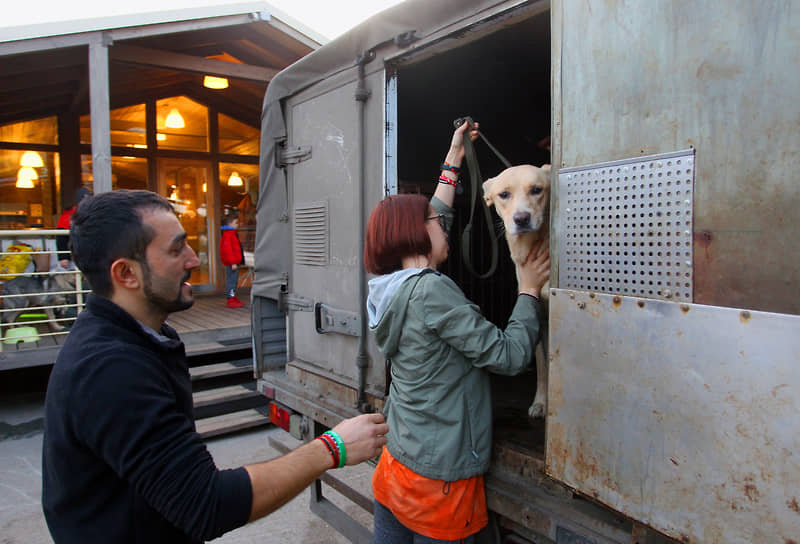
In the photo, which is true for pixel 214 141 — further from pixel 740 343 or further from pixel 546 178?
pixel 740 343

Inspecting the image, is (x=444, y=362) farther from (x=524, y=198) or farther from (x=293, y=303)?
(x=293, y=303)

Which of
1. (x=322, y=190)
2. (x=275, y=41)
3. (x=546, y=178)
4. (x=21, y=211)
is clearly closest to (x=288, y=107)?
(x=322, y=190)

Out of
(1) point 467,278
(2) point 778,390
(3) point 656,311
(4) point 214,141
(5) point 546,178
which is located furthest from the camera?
(4) point 214,141

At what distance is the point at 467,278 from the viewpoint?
459 centimetres

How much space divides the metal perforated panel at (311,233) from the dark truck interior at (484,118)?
127cm

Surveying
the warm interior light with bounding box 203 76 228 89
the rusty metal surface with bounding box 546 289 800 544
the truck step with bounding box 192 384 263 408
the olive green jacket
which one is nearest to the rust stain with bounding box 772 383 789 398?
the rusty metal surface with bounding box 546 289 800 544

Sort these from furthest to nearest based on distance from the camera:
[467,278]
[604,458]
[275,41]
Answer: [275,41] < [467,278] < [604,458]

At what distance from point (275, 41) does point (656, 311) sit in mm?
7729

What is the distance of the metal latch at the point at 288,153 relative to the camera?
11.2 feet

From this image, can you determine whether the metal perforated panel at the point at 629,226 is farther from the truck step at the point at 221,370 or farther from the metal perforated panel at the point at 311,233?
the truck step at the point at 221,370

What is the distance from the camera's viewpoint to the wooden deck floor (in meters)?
5.32

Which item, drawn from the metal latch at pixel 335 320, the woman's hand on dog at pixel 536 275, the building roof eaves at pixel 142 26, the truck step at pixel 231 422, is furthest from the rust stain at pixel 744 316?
the building roof eaves at pixel 142 26

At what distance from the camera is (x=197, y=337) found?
19.8ft

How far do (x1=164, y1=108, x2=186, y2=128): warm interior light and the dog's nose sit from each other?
9.21 metres
